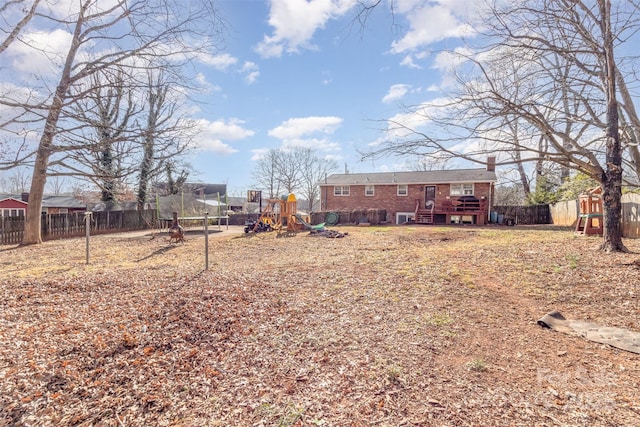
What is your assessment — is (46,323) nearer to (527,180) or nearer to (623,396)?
(623,396)

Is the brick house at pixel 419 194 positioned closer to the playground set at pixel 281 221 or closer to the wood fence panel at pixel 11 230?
the playground set at pixel 281 221

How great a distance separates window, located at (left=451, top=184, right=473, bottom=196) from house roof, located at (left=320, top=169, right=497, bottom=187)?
1.49ft

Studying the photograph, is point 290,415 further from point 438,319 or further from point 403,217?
point 403,217

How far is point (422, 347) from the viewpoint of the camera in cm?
332

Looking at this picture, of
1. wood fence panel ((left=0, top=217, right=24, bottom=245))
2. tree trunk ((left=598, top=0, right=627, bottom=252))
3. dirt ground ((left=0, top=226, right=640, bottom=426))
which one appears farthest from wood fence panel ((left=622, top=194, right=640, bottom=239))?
wood fence panel ((left=0, top=217, right=24, bottom=245))

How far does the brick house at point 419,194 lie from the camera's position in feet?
68.0

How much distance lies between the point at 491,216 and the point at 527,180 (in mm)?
7909

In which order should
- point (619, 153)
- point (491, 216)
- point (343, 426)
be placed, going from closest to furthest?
1. point (343, 426)
2. point (619, 153)
3. point (491, 216)

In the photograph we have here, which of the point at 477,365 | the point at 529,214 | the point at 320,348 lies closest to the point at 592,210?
the point at 477,365

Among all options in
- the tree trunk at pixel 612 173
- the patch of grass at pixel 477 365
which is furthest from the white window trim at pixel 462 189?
the patch of grass at pixel 477 365

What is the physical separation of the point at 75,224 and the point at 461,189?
74.0ft

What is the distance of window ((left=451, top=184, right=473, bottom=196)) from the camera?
71.6ft

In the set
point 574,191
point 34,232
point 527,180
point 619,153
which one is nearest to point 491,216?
point 574,191

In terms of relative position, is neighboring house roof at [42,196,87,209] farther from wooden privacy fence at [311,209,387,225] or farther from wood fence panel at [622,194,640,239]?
wood fence panel at [622,194,640,239]
